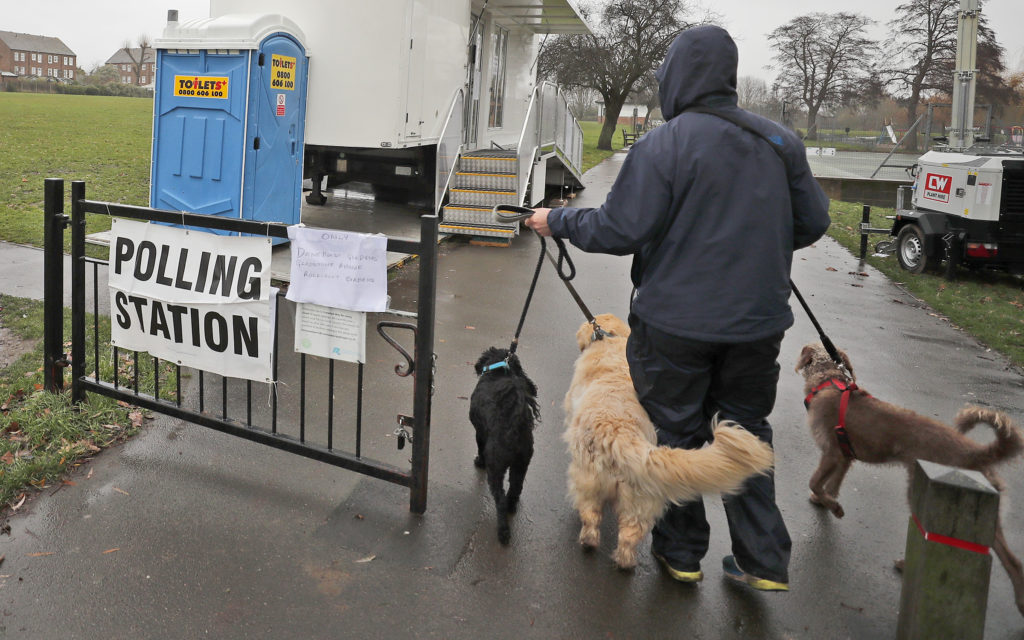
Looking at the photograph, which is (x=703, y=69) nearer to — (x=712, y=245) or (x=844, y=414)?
(x=712, y=245)

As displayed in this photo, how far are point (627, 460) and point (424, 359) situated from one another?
3.86 feet

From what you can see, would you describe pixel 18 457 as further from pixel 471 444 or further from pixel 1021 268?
pixel 1021 268

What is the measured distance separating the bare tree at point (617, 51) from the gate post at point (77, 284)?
3541 cm

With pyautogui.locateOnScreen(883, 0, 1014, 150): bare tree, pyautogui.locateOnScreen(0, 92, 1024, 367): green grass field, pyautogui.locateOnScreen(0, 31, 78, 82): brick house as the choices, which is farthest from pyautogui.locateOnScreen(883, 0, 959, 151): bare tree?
pyautogui.locateOnScreen(0, 31, 78, 82): brick house

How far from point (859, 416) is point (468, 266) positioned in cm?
725

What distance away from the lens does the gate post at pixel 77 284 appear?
4645 millimetres

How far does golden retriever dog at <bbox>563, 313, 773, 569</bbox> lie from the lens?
2945 millimetres

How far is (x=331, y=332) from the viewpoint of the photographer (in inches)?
156

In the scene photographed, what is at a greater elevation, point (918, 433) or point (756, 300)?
point (756, 300)

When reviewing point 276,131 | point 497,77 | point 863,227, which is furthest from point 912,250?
point 276,131

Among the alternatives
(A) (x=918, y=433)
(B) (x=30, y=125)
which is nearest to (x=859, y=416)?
(A) (x=918, y=433)

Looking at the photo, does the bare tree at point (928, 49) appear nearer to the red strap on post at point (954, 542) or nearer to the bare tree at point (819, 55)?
the bare tree at point (819, 55)

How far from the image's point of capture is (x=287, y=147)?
32.2ft

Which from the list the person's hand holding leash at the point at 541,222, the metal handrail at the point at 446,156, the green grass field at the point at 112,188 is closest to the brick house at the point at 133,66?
the green grass field at the point at 112,188
